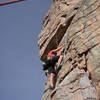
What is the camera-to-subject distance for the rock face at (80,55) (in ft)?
56.6

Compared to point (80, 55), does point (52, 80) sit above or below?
below

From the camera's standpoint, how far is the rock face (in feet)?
56.6

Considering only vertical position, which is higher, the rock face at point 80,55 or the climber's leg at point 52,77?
the rock face at point 80,55

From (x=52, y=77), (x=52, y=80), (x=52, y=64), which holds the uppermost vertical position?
(x=52, y=64)

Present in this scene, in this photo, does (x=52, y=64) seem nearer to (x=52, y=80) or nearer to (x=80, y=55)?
(x=52, y=80)

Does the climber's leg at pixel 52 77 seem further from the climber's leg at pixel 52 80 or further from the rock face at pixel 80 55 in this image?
the rock face at pixel 80 55

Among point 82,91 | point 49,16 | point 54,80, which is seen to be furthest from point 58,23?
point 82,91

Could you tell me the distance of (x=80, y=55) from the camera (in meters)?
19.3

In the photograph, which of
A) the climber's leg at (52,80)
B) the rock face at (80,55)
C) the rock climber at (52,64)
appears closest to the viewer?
the rock face at (80,55)

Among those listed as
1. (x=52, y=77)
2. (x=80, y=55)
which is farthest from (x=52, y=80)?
(x=80, y=55)

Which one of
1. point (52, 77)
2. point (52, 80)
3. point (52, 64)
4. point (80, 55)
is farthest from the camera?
point (52, 64)

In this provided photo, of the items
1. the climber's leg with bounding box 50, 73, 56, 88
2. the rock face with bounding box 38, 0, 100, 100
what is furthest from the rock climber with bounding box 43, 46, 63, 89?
the rock face with bounding box 38, 0, 100, 100

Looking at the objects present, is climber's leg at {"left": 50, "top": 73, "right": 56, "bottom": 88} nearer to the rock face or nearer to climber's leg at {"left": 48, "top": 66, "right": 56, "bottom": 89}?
climber's leg at {"left": 48, "top": 66, "right": 56, "bottom": 89}

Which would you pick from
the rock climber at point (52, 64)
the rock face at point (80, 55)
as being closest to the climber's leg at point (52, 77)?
the rock climber at point (52, 64)
